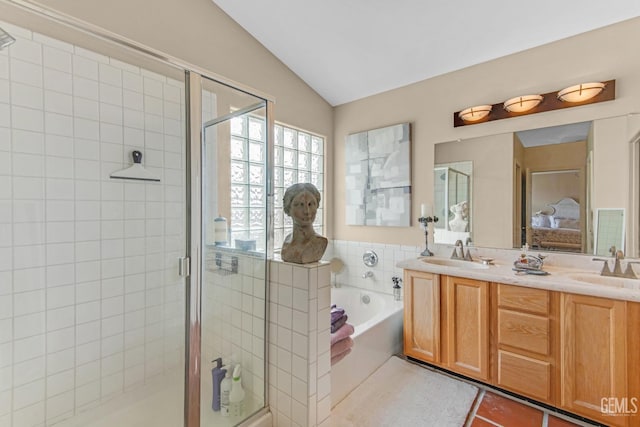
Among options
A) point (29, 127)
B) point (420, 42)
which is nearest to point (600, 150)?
point (420, 42)

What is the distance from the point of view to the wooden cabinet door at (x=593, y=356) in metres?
1.47

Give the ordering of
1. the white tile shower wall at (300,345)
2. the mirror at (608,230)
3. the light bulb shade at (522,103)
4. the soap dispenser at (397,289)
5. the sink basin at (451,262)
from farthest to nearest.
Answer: the soap dispenser at (397,289)
the sink basin at (451,262)
the light bulb shade at (522,103)
the mirror at (608,230)
the white tile shower wall at (300,345)

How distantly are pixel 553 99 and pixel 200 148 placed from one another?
2.44 metres

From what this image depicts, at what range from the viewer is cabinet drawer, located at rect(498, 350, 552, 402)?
65.6 inches

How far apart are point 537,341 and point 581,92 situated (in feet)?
5.52

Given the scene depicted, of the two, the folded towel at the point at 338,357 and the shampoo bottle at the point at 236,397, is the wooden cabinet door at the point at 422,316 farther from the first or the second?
the shampoo bottle at the point at 236,397

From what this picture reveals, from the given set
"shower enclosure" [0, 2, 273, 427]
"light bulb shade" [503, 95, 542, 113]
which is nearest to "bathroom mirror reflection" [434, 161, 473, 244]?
"light bulb shade" [503, 95, 542, 113]

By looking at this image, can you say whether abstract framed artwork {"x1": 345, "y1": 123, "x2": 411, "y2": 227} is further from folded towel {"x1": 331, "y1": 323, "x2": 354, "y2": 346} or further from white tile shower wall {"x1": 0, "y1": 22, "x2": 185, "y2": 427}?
white tile shower wall {"x1": 0, "y1": 22, "x2": 185, "y2": 427}

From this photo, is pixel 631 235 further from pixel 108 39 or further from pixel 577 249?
pixel 108 39

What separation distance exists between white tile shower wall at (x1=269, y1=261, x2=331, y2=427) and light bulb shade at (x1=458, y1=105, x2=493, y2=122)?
1894mm

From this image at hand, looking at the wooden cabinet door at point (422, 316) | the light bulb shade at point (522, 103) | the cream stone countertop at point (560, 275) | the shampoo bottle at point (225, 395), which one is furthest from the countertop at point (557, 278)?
the shampoo bottle at point (225, 395)

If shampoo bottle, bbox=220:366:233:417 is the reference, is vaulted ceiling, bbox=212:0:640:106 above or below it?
above

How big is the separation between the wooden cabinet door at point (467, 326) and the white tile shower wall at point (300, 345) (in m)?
1.08

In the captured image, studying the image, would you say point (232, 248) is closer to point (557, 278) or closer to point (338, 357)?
point (338, 357)
